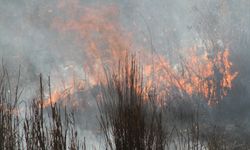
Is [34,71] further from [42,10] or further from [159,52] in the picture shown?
[159,52]

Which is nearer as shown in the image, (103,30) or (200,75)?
(200,75)

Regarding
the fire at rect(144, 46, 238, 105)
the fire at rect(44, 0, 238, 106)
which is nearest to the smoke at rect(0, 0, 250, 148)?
the fire at rect(44, 0, 238, 106)

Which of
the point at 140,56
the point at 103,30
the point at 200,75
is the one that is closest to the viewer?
the point at 200,75

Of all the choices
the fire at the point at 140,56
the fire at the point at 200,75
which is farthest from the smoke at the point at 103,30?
the fire at the point at 200,75

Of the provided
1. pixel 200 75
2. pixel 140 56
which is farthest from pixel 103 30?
pixel 200 75

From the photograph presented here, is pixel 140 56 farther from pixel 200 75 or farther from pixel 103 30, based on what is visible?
pixel 200 75

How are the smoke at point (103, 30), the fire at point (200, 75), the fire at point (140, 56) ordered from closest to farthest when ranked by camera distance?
the fire at point (200, 75) < the fire at point (140, 56) < the smoke at point (103, 30)

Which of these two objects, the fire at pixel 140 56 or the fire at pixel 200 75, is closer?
the fire at pixel 200 75

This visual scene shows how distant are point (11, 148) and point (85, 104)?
30.2 feet

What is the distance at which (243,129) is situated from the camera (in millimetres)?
10180

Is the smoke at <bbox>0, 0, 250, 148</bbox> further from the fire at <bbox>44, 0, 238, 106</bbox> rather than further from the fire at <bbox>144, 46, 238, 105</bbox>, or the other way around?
the fire at <bbox>144, 46, 238, 105</bbox>

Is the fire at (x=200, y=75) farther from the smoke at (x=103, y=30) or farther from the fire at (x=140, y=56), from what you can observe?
the smoke at (x=103, y=30)

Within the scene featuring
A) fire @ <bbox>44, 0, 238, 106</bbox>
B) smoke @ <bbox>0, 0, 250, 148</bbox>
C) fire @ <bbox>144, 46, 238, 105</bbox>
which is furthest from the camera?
smoke @ <bbox>0, 0, 250, 148</bbox>

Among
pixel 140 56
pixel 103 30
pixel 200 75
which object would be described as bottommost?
pixel 200 75
